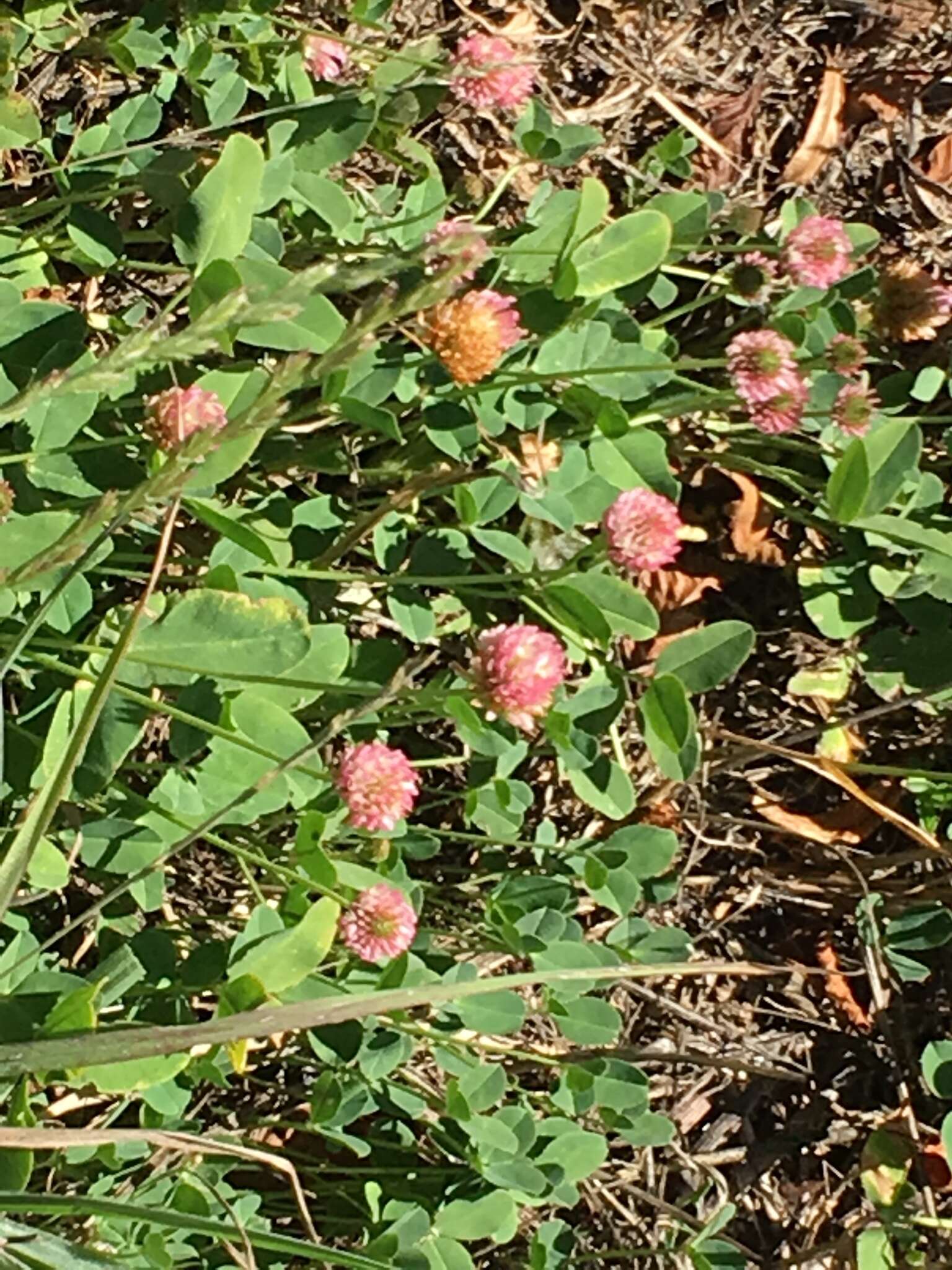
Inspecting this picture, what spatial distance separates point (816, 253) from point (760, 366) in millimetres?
215

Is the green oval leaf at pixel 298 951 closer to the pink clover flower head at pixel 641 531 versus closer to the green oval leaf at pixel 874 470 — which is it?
the pink clover flower head at pixel 641 531

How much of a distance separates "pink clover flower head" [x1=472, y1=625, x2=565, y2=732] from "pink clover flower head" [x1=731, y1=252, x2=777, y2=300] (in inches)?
26.0

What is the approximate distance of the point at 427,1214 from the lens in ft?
6.05

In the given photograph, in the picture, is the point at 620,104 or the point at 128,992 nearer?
the point at 128,992

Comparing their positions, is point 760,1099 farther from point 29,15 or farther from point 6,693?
point 29,15

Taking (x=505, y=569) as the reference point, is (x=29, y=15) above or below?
above

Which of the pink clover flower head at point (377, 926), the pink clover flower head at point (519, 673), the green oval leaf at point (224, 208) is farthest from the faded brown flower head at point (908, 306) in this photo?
the pink clover flower head at point (377, 926)

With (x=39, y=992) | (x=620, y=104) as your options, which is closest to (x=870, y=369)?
(x=620, y=104)

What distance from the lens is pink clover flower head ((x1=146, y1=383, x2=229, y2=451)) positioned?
150cm

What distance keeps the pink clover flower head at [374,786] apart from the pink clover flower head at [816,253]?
868mm

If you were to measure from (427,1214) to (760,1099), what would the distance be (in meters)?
0.73

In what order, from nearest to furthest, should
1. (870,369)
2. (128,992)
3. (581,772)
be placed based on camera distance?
(128,992) < (581,772) < (870,369)

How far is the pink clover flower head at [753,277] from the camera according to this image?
1.96 metres

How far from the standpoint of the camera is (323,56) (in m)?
1.91
